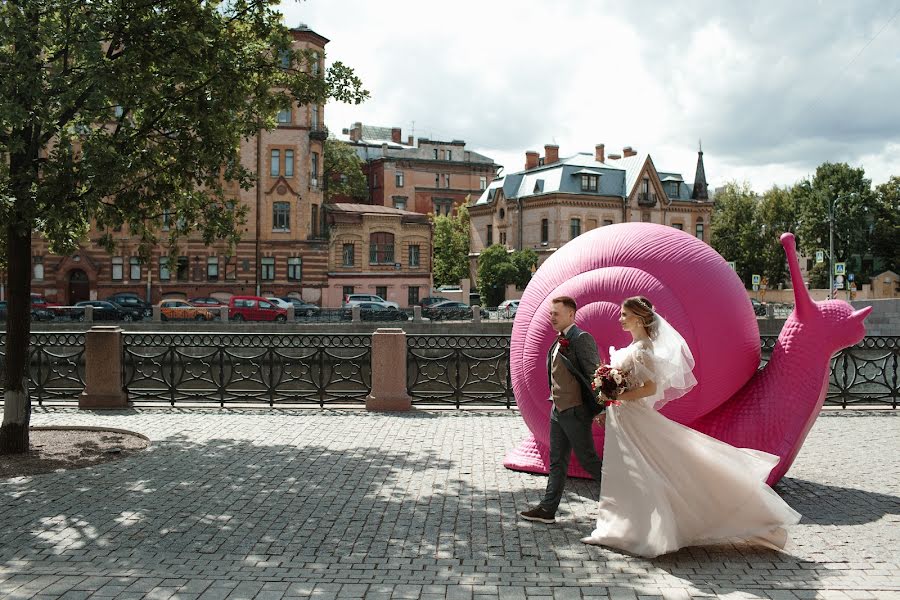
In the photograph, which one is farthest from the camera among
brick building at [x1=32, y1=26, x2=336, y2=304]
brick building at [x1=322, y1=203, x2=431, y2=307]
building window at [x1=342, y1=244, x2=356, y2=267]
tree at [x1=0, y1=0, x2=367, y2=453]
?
building window at [x1=342, y1=244, x2=356, y2=267]

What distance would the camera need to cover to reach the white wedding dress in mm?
5895

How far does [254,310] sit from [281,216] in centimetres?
1109

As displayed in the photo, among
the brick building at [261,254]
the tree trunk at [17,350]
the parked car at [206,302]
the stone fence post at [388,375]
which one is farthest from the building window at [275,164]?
the tree trunk at [17,350]

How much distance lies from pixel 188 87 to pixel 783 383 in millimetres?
7385

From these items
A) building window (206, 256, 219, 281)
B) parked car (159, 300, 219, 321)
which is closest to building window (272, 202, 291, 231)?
building window (206, 256, 219, 281)

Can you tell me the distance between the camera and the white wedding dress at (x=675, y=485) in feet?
19.3

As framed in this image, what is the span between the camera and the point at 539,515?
22.4 ft

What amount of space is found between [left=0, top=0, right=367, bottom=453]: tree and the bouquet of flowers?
233 inches

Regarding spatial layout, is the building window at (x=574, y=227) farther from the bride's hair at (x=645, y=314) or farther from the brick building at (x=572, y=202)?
the bride's hair at (x=645, y=314)

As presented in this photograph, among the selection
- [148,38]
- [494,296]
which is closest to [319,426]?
[148,38]

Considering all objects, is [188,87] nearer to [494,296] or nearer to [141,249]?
[141,249]

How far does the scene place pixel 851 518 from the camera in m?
7.03

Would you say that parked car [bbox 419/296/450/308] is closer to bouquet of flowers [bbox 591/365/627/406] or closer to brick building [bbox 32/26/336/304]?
brick building [bbox 32/26/336/304]

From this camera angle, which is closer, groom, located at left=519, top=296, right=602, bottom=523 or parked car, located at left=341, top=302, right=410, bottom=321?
groom, located at left=519, top=296, right=602, bottom=523
